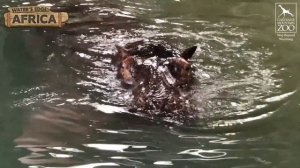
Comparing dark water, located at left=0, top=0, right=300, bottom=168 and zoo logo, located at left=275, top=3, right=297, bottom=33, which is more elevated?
zoo logo, located at left=275, top=3, right=297, bottom=33

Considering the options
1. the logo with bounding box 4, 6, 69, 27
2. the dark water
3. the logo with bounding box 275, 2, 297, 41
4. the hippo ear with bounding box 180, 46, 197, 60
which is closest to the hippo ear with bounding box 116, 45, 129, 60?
the dark water

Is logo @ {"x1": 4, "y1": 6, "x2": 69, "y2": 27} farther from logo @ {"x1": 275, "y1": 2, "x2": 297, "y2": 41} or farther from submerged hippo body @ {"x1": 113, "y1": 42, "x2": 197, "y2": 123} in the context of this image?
logo @ {"x1": 275, "y1": 2, "x2": 297, "y2": 41}

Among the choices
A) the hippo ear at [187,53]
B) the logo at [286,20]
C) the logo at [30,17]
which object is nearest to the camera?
the hippo ear at [187,53]

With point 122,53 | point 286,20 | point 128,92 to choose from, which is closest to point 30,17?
point 122,53

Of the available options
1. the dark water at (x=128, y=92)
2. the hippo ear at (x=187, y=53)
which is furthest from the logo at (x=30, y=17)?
the hippo ear at (x=187, y=53)

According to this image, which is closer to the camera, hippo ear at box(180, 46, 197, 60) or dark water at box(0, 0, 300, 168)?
dark water at box(0, 0, 300, 168)

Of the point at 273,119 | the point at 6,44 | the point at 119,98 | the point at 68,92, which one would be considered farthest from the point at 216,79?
the point at 6,44

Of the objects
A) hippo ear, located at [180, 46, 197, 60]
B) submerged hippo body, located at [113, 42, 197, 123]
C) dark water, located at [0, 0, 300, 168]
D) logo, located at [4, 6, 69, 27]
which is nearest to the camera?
dark water, located at [0, 0, 300, 168]

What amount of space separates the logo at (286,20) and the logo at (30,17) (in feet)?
6.34

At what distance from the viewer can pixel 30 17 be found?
401 centimetres

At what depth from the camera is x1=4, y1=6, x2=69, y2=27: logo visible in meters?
4.00

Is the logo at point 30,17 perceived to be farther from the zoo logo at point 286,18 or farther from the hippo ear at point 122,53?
the zoo logo at point 286,18

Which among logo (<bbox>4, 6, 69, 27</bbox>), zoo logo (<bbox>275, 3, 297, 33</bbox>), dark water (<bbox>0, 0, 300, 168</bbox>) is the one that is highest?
logo (<bbox>4, 6, 69, 27</bbox>)

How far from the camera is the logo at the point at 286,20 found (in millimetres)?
4172
